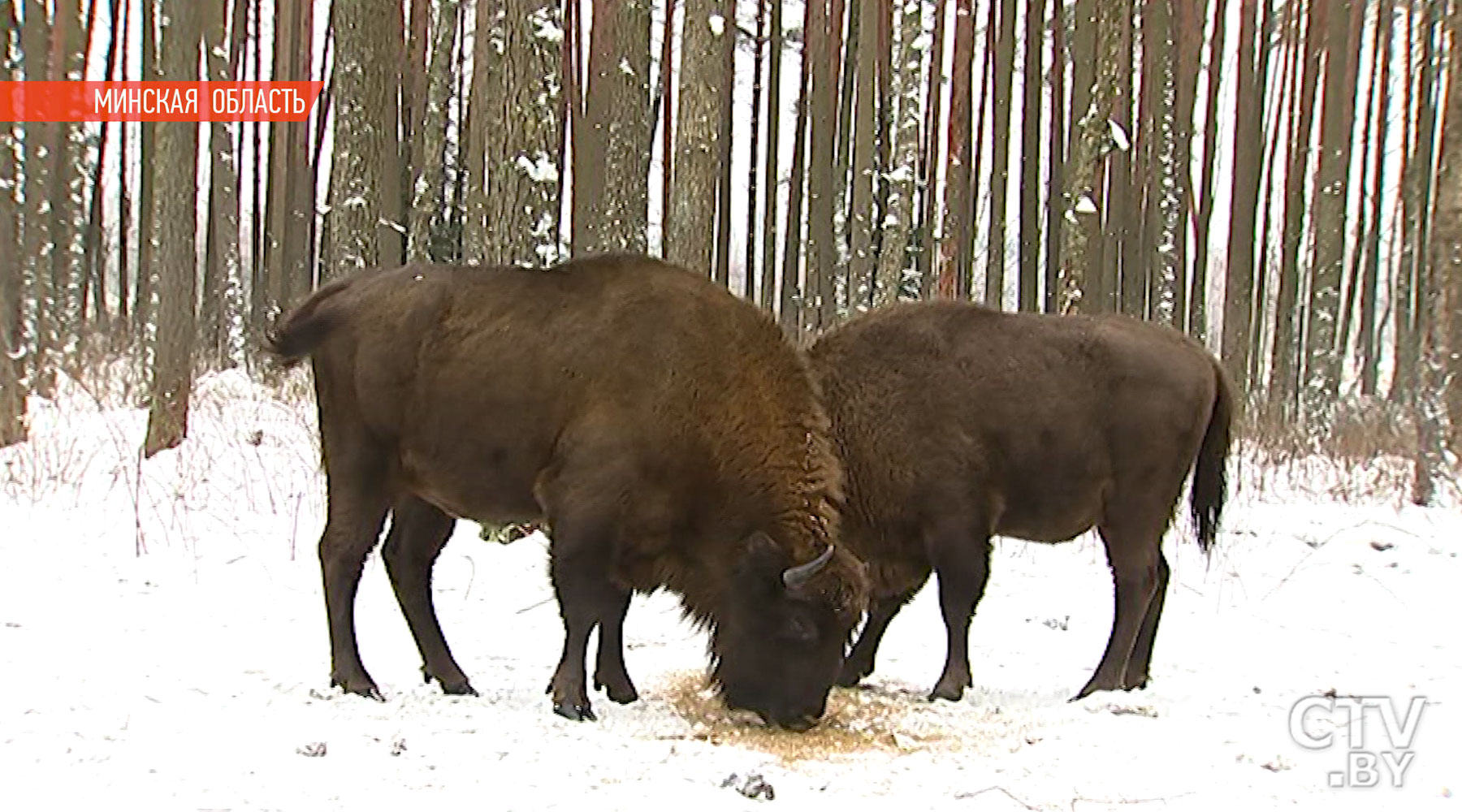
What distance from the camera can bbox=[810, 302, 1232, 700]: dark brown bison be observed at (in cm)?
616

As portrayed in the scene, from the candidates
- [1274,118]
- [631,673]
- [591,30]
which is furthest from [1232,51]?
[631,673]

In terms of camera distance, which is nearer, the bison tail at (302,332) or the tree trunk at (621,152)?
the bison tail at (302,332)

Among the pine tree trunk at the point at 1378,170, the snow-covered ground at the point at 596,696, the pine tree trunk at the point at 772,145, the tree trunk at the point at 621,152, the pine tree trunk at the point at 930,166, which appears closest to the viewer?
the snow-covered ground at the point at 596,696

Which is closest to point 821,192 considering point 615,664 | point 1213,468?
point 1213,468

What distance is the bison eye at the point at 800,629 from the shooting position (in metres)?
5.28

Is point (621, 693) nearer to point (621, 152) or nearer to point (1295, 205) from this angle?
point (621, 152)

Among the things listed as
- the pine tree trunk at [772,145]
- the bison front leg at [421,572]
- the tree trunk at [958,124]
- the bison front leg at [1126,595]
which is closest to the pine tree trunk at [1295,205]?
the tree trunk at [958,124]

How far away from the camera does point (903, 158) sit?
1634 centimetres

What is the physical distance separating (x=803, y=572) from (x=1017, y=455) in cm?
164

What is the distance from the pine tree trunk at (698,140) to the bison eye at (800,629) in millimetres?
4949

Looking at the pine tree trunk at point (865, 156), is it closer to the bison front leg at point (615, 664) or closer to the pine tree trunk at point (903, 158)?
the pine tree trunk at point (903, 158)

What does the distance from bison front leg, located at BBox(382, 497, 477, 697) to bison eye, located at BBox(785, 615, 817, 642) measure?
1374mm

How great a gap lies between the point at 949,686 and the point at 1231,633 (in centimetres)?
212

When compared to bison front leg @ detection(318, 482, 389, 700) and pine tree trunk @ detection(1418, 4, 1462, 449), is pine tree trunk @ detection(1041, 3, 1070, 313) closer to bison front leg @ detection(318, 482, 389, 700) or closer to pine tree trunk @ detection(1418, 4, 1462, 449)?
pine tree trunk @ detection(1418, 4, 1462, 449)
